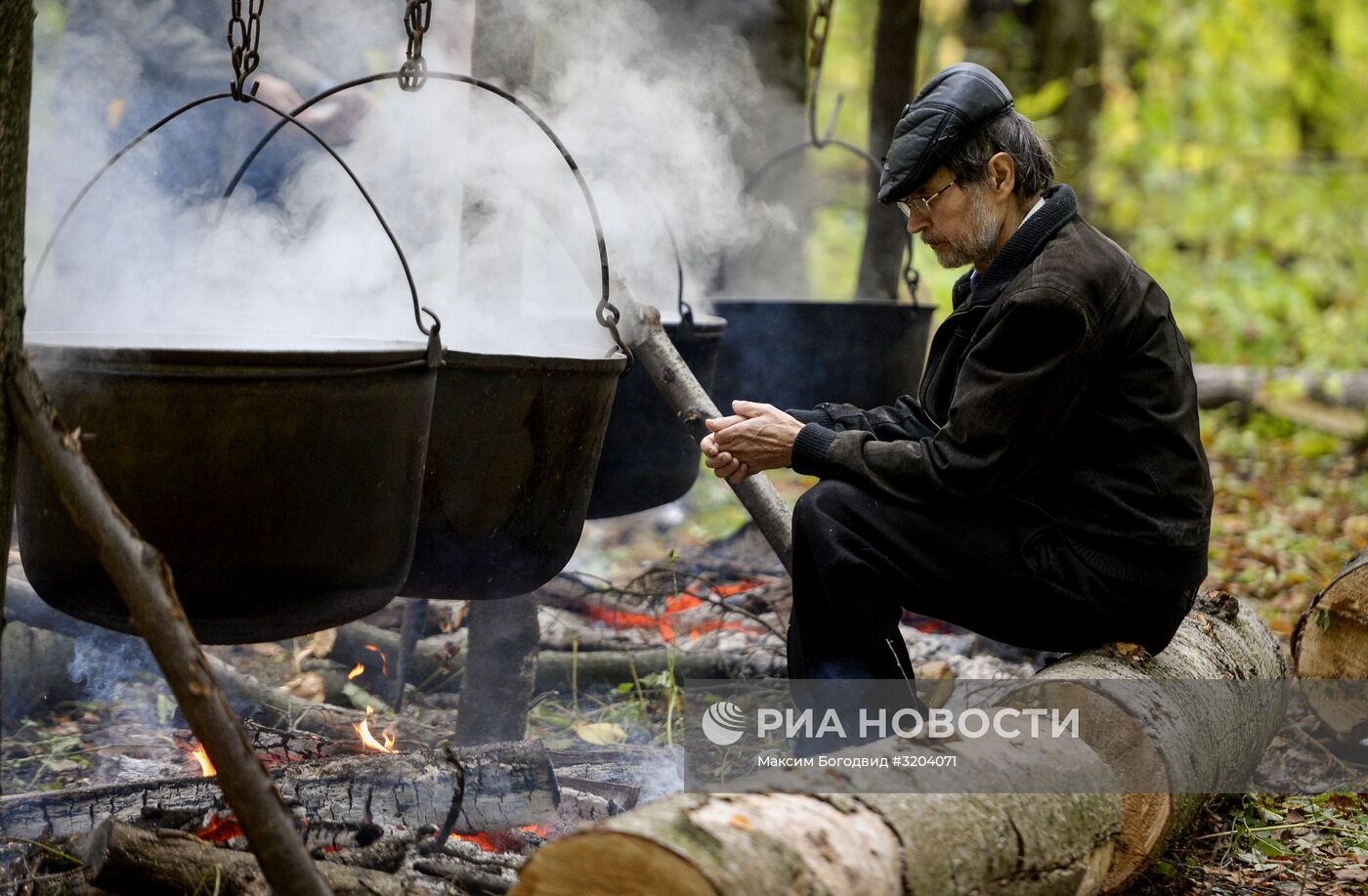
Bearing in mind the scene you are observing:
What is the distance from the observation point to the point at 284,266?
368cm

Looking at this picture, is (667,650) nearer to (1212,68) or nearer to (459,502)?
(459,502)

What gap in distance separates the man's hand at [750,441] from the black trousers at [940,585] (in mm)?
153

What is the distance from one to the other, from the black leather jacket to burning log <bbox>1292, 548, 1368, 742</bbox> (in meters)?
1.21

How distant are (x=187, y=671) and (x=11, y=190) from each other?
0.95m

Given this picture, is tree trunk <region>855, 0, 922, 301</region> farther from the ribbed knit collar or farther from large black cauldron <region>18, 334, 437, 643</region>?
large black cauldron <region>18, 334, 437, 643</region>

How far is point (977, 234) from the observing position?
3031 millimetres

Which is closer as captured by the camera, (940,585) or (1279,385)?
(940,585)

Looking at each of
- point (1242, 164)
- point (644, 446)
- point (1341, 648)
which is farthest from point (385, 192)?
point (1242, 164)

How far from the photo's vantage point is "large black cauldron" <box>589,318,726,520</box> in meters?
3.85

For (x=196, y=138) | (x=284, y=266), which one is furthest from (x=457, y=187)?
(x=196, y=138)

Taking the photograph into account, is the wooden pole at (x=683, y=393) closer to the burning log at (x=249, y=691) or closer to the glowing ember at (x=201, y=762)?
the burning log at (x=249, y=691)

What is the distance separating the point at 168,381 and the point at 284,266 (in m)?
1.35

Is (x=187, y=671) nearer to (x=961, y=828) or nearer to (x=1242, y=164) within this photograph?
(x=961, y=828)

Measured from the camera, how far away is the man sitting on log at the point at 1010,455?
2779mm
